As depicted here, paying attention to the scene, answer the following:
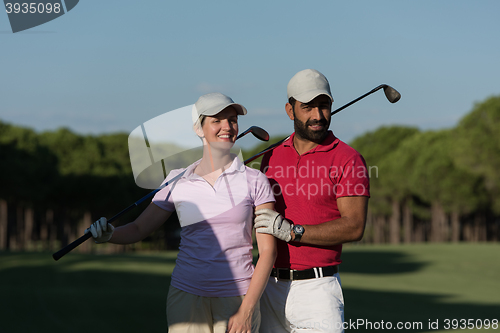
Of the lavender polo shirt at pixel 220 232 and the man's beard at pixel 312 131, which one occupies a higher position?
the man's beard at pixel 312 131

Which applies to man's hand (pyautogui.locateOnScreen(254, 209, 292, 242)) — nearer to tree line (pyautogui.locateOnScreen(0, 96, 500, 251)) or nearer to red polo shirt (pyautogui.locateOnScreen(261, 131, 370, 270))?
red polo shirt (pyautogui.locateOnScreen(261, 131, 370, 270))

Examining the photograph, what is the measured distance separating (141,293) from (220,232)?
12.8 metres

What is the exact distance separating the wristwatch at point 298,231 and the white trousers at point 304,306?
0.41m

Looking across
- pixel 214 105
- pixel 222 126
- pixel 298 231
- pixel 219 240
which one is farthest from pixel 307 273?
pixel 214 105

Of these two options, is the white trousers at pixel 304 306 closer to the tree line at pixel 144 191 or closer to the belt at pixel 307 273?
the belt at pixel 307 273

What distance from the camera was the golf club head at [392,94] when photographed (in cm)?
476

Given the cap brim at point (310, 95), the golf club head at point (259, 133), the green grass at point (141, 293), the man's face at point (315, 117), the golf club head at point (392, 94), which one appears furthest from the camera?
the green grass at point (141, 293)

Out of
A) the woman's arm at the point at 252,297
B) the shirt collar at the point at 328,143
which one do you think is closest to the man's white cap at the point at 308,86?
the shirt collar at the point at 328,143

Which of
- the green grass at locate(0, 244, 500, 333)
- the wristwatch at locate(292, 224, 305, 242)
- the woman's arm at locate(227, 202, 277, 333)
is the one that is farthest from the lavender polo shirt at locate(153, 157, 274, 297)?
the green grass at locate(0, 244, 500, 333)

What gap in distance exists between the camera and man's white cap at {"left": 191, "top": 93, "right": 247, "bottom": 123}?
3553 mm

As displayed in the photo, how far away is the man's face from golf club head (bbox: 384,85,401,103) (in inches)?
33.4

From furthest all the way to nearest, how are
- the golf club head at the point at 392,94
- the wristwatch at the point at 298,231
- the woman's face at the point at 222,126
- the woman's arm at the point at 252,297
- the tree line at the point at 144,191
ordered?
the tree line at the point at 144,191
the golf club head at the point at 392,94
the wristwatch at the point at 298,231
the woman's face at the point at 222,126
the woman's arm at the point at 252,297

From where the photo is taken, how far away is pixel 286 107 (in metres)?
4.40

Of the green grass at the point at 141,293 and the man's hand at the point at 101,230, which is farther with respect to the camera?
the green grass at the point at 141,293
